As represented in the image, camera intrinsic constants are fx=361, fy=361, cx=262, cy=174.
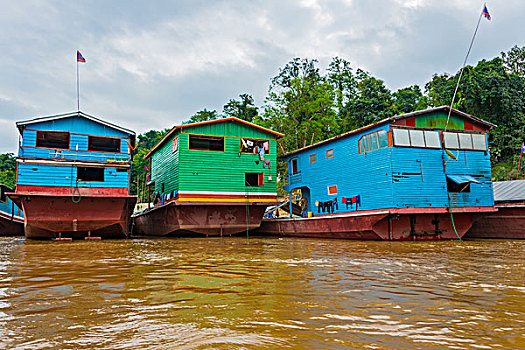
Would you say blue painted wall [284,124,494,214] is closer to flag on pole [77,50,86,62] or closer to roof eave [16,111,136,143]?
roof eave [16,111,136,143]

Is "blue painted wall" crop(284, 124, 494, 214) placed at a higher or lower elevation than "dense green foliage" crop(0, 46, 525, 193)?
lower

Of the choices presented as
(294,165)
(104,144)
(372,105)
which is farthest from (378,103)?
(104,144)

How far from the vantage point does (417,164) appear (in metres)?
13.5

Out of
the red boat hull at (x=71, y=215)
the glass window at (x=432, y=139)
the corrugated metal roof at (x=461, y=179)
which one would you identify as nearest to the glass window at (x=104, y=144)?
the red boat hull at (x=71, y=215)

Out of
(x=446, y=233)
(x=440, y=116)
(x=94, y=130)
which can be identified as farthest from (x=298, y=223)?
(x=94, y=130)

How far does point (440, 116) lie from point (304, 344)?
46.2 feet

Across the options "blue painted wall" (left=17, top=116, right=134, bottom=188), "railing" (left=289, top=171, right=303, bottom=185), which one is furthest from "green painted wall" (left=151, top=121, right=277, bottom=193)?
"blue painted wall" (left=17, top=116, right=134, bottom=188)

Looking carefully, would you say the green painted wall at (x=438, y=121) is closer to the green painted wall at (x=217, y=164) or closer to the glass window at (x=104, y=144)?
the green painted wall at (x=217, y=164)

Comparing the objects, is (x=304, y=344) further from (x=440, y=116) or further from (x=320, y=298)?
(x=440, y=116)

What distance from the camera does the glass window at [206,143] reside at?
1694cm

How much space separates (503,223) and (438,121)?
17.6 ft

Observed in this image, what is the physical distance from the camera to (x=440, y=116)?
46.8ft

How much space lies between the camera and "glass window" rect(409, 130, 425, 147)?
536 inches

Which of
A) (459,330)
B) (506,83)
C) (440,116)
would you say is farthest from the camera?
(506,83)
